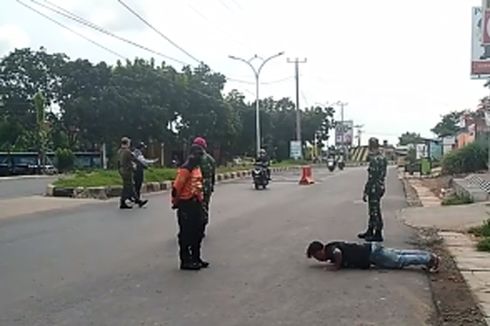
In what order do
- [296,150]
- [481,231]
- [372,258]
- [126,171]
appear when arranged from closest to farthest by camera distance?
1. [372,258]
2. [481,231]
3. [126,171]
4. [296,150]

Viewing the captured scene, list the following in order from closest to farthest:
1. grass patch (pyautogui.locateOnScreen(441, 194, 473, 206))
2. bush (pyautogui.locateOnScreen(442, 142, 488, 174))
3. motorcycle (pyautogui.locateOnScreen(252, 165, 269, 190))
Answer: grass patch (pyautogui.locateOnScreen(441, 194, 473, 206)), motorcycle (pyautogui.locateOnScreen(252, 165, 269, 190)), bush (pyautogui.locateOnScreen(442, 142, 488, 174))

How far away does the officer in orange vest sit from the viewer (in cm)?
1008

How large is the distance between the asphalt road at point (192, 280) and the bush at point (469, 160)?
2197cm

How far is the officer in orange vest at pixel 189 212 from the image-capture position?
397 inches

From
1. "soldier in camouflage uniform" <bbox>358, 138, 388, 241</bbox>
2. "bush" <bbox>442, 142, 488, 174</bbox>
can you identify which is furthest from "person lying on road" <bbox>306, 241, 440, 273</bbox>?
"bush" <bbox>442, 142, 488, 174</bbox>

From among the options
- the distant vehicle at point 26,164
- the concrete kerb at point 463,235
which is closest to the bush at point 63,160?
the distant vehicle at point 26,164

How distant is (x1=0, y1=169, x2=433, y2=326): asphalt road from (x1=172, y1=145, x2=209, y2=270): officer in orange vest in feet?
0.93

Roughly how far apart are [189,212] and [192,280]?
4.09ft

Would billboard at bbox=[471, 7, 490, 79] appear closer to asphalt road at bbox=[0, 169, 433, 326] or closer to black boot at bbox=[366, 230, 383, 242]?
asphalt road at bbox=[0, 169, 433, 326]

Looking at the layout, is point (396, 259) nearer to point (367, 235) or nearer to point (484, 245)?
point (484, 245)

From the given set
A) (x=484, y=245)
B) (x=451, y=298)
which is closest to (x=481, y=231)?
(x=484, y=245)

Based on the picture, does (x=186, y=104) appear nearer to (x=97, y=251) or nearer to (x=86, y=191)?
(x=86, y=191)

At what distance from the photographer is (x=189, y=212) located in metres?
10.1

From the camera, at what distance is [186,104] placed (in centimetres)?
5509
